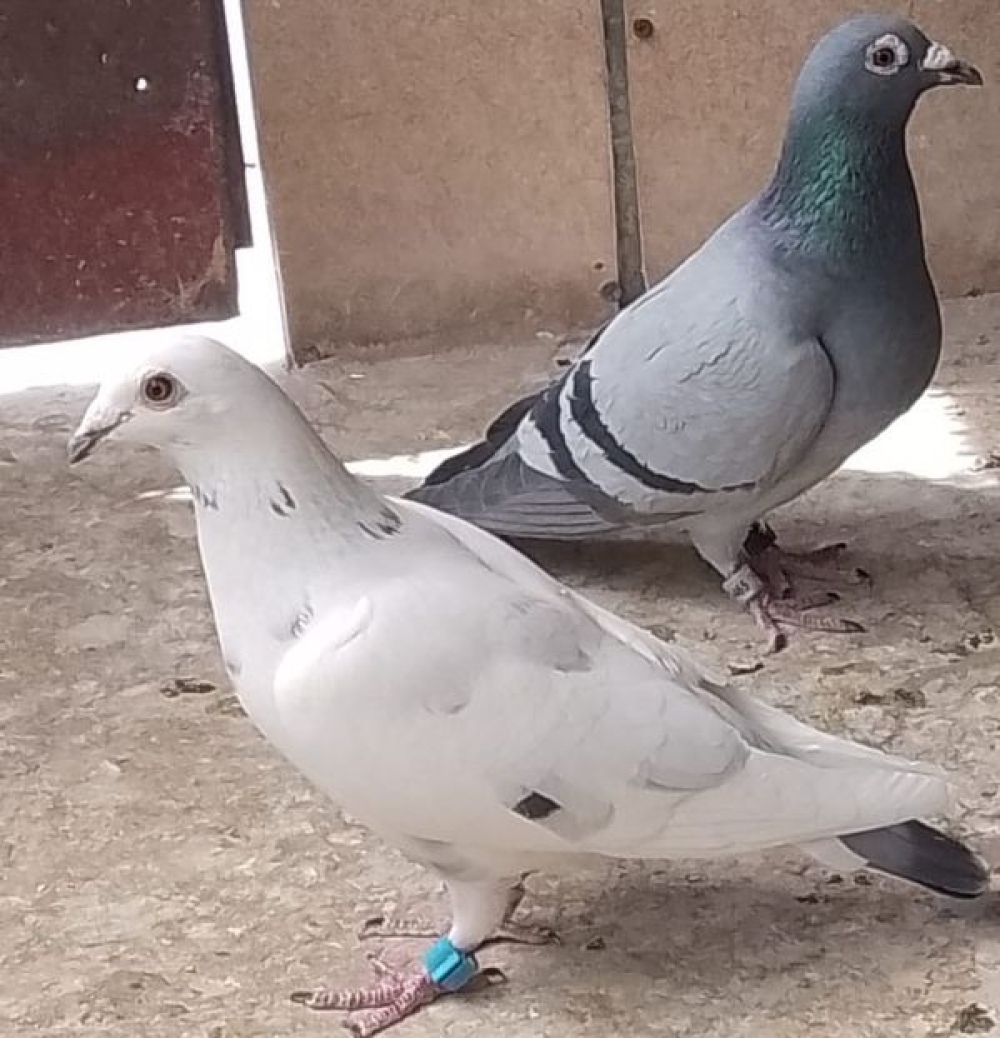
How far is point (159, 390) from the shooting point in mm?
2369

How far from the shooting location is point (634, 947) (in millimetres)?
2605

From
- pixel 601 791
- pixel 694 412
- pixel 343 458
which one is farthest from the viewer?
pixel 343 458

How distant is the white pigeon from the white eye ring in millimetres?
1205

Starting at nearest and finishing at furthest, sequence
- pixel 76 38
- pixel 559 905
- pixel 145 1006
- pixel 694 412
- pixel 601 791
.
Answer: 1. pixel 601 791
2. pixel 145 1006
3. pixel 559 905
4. pixel 694 412
5. pixel 76 38

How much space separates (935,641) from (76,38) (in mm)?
2244

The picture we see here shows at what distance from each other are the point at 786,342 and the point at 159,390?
114 centimetres

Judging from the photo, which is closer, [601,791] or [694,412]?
[601,791]

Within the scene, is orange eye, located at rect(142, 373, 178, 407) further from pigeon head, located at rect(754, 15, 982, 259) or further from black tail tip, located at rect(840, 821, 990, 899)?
pigeon head, located at rect(754, 15, 982, 259)

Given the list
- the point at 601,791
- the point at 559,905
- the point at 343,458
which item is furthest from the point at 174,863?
the point at 343,458

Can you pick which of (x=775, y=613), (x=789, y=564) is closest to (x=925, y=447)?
(x=789, y=564)

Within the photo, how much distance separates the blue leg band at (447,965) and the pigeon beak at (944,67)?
1569 millimetres

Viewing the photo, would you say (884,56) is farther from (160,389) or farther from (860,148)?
(160,389)

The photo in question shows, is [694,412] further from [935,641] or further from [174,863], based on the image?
[174,863]

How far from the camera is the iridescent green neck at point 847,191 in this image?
3230 millimetres
